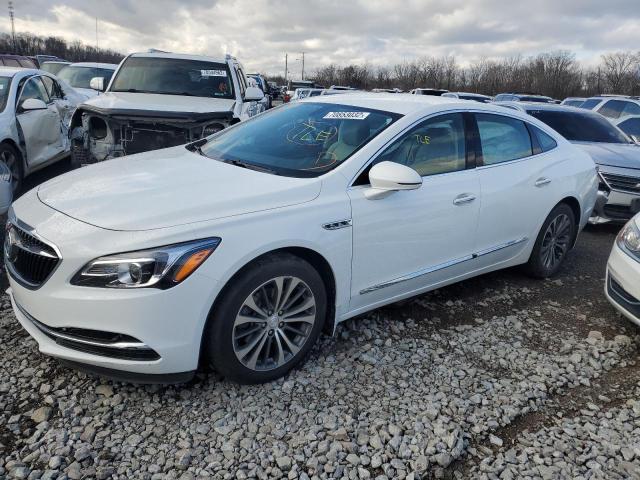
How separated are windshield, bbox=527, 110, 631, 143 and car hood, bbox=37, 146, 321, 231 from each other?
19.5 feet

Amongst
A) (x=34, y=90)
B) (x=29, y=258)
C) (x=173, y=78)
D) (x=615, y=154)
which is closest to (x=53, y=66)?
(x=34, y=90)

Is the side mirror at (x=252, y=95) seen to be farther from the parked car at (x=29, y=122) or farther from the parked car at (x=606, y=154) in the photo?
the parked car at (x=606, y=154)

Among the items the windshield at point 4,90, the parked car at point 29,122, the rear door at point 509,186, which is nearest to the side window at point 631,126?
the rear door at point 509,186

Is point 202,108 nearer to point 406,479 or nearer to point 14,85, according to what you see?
point 14,85

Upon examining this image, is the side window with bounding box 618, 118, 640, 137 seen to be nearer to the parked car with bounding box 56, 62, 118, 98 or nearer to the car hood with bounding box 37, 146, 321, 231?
the car hood with bounding box 37, 146, 321, 231

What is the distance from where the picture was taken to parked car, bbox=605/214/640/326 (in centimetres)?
358

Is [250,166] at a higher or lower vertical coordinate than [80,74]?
lower

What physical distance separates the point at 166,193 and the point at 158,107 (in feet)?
12.2

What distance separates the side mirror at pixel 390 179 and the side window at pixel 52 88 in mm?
6236

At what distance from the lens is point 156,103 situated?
249 inches

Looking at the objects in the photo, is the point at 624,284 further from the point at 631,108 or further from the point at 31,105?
the point at 631,108

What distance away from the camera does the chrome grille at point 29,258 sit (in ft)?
8.13

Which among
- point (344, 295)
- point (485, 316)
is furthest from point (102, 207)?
point (485, 316)

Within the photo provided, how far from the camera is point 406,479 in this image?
2314 mm
